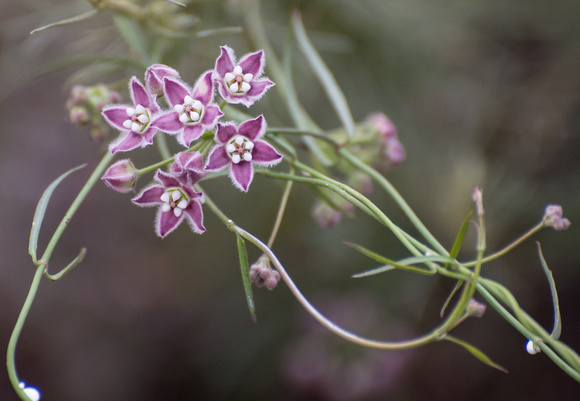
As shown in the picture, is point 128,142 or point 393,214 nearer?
point 128,142

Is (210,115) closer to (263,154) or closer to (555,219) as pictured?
(263,154)

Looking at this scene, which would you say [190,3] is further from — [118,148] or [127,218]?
[127,218]

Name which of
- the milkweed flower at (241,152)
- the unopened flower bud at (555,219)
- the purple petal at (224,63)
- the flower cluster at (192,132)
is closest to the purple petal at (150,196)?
the flower cluster at (192,132)

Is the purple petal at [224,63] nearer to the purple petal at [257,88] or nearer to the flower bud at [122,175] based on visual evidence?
the purple petal at [257,88]

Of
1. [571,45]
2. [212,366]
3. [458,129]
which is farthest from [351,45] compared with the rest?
[212,366]

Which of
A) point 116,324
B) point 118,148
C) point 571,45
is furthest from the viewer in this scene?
point 116,324

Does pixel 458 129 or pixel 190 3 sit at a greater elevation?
pixel 190 3

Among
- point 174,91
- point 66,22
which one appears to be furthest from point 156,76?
point 66,22
